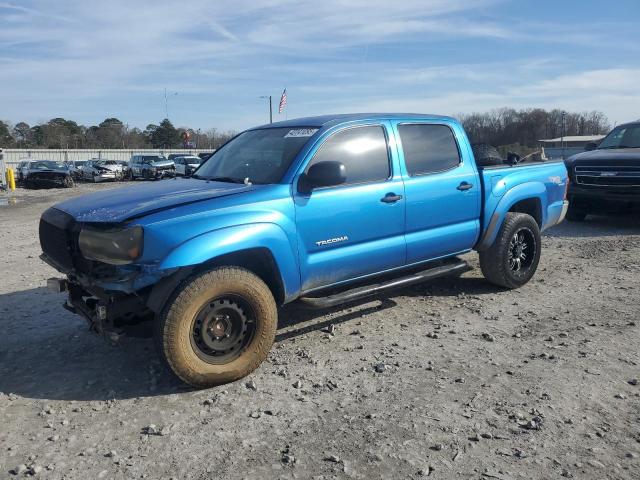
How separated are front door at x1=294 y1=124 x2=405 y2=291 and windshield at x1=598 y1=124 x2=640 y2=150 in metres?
7.68

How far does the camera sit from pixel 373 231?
454 centimetres

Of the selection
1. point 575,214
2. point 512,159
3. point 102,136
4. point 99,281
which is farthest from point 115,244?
point 102,136

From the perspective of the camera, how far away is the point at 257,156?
4.72 meters

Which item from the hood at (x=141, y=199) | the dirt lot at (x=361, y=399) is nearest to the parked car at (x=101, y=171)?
A: the dirt lot at (x=361, y=399)

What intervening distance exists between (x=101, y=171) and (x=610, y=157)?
3102 centimetres

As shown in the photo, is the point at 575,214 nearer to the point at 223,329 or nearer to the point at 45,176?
the point at 223,329

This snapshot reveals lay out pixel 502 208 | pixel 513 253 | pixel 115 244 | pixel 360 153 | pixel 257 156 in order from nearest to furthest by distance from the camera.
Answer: pixel 115 244
pixel 360 153
pixel 257 156
pixel 502 208
pixel 513 253


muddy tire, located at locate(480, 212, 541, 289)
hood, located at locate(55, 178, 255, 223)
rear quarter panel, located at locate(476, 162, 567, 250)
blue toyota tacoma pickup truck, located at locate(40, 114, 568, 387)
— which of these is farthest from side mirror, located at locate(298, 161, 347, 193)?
muddy tire, located at locate(480, 212, 541, 289)

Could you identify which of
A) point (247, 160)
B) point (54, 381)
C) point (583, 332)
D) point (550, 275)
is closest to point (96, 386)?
point (54, 381)

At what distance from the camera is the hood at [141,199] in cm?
363

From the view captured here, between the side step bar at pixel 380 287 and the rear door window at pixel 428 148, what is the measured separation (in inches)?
37.1

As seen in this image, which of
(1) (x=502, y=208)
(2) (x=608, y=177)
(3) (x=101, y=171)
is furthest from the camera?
(3) (x=101, y=171)

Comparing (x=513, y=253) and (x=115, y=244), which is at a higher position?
(x=115, y=244)

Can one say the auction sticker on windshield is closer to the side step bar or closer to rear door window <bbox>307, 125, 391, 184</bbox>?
rear door window <bbox>307, 125, 391, 184</bbox>
